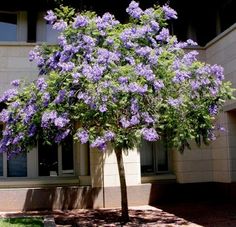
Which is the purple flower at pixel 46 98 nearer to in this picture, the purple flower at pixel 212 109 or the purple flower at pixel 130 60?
the purple flower at pixel 130 60

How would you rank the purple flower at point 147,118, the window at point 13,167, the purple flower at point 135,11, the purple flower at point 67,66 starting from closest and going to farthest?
the purple flower at point 147,118 < the purple flower at point 67,66 < the purple flower at point 135,11 < the window at point 13,167

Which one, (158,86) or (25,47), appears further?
(25,47)

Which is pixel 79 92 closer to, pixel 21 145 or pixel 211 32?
pixel 21 145

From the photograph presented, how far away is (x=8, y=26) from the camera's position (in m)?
16.5

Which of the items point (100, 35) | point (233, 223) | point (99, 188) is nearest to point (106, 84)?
point (100, 35)

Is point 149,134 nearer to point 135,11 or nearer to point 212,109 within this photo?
point 212,109

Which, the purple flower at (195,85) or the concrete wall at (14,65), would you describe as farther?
the concrete wall at (14,65)

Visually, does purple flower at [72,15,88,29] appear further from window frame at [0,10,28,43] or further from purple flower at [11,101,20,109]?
window frame at [0,10,28,43]

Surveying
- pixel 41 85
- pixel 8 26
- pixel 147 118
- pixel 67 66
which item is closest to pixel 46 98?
pixel 41 85

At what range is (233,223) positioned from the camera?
11312mm

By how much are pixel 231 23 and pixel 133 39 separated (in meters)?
5.94

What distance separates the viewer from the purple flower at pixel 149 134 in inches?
395

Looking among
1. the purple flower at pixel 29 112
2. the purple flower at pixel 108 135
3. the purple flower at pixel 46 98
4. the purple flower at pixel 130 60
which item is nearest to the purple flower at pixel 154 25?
the purple flower at pixel 130 60

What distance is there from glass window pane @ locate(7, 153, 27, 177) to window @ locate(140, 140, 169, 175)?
424 centimetres
